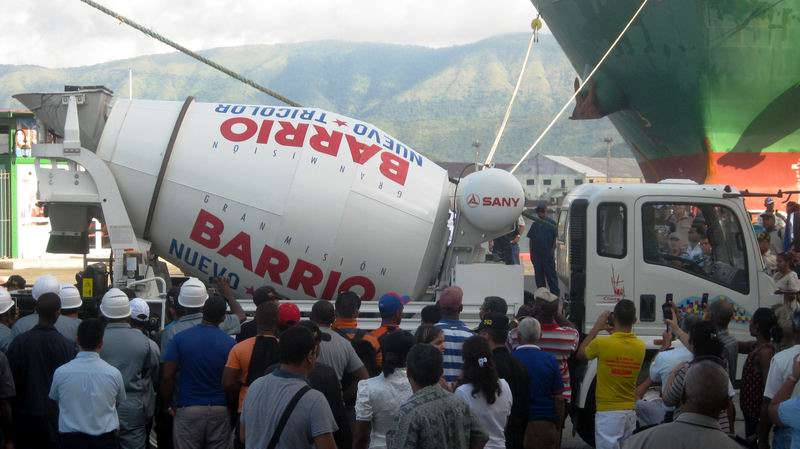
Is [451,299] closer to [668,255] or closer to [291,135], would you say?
[668,255]

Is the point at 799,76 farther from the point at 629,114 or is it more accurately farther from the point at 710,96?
the point at 629,114

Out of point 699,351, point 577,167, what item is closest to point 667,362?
point 699,351

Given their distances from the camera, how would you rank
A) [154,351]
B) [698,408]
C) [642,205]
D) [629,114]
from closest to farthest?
[698,408]
[154,351]
[642,205]
[629,114]

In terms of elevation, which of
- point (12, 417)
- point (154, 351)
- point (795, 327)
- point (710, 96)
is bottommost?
point (12, 417)

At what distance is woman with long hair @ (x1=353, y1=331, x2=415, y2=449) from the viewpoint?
6.09 m

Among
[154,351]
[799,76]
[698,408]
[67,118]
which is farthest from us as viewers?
[799,76]

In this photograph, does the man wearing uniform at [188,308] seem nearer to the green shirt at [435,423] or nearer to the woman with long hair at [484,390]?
the woman with long hair at [484,390]

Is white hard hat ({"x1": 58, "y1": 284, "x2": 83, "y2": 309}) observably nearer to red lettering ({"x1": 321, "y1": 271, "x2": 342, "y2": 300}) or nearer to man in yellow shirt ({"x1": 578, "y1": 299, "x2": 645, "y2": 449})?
red lettering ({"x1": 321, "y1": 271, "x2": 342, "y2": 300})

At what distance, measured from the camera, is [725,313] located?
8.03 metres

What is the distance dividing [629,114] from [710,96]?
402cm

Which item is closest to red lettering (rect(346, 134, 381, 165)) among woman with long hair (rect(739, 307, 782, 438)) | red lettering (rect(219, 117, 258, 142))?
red lettering (rect(219, 117, 258, 142))

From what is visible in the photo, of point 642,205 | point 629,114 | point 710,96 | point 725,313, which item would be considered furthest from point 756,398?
point 629,114

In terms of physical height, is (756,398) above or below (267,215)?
below

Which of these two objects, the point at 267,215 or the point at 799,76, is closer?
the point at 267,215
